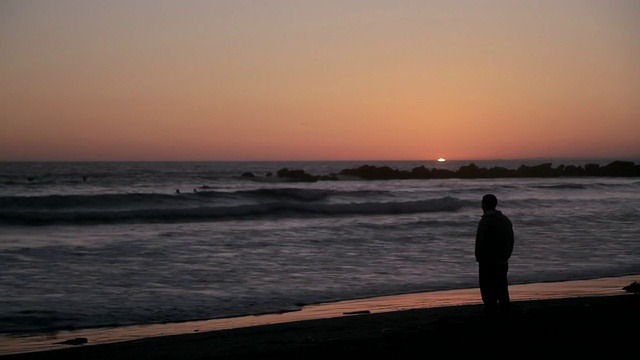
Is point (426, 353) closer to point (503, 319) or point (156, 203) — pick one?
point (503, 319)

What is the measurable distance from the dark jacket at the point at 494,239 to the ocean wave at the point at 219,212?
63.9 ft

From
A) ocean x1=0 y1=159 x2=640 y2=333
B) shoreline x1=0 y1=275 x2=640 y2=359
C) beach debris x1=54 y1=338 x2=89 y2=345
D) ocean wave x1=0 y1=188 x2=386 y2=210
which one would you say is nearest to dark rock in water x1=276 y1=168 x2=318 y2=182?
ocean wave x1=0 y1=188 x2=386 y2=210

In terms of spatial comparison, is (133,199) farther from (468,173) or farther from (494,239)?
(468,173)

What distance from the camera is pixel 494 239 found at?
814 centimetres

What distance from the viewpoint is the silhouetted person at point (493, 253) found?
320 inches

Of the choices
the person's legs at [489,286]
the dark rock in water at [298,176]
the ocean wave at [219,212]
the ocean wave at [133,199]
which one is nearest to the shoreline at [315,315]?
the person's legs at [489,286]

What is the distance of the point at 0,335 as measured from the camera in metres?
8.51

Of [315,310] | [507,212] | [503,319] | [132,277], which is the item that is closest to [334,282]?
[315,310]

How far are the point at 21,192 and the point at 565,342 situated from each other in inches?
1401

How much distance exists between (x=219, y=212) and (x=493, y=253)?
73.8 feet

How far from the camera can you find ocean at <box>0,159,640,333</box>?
34.6 ft

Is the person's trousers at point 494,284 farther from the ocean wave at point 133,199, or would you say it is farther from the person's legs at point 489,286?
the ocean wave at point 133,199

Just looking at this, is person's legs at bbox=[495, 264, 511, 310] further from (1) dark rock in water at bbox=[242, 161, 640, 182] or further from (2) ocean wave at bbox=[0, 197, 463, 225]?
(1) dark rock in water at bbox=[242, 161, 640, 182]

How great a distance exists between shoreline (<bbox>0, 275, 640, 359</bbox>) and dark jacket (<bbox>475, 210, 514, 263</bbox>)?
33.7 inches
